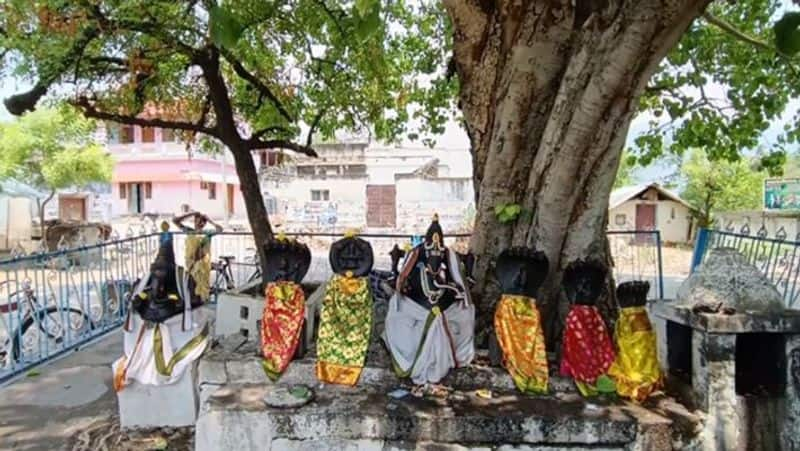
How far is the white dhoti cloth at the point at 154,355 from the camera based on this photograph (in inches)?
130

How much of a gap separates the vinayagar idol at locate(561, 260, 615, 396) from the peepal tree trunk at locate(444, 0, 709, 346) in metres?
0.28

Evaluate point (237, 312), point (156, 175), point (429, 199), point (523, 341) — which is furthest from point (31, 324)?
point (156, 175)

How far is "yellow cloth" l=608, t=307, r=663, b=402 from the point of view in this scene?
2793mm

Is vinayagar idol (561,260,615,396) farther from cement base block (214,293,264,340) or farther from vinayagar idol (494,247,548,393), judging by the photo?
cement base block (214,293,264,340)

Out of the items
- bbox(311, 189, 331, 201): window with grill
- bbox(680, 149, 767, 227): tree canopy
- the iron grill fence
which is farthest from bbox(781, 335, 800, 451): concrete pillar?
bbox(311, 189, 331, 201): window with grill

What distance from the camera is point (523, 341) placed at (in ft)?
9.64

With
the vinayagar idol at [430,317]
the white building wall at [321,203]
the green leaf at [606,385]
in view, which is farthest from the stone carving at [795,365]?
the white building wall at [321,203]

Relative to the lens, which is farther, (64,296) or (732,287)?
(64,296)

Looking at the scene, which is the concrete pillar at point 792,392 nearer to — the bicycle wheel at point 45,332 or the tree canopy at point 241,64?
the tree canopy at point 241,64

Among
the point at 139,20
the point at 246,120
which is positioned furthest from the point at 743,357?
the point at 246,120

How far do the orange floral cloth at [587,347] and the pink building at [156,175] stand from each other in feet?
65.9

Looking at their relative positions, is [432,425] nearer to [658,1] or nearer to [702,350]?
[702,350]

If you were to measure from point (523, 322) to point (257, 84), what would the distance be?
5.20 metres

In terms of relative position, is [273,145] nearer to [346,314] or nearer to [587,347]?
[346,314]
